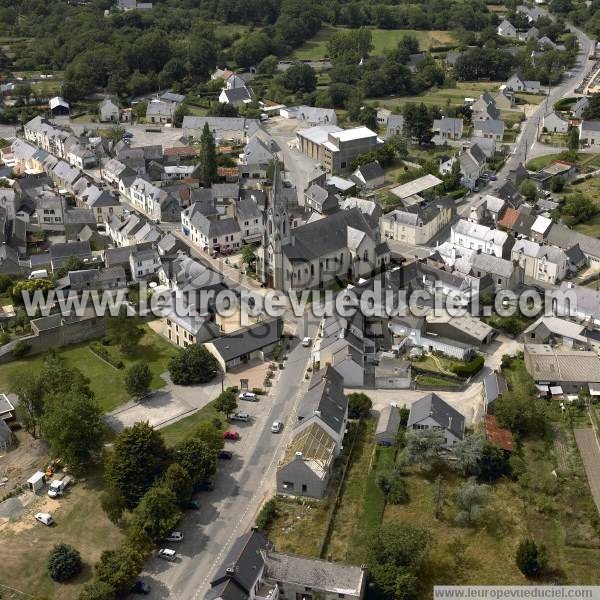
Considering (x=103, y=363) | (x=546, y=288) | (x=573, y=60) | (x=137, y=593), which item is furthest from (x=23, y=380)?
(x=573, y=60)

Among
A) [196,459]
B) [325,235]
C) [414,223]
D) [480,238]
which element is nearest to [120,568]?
[196,459]

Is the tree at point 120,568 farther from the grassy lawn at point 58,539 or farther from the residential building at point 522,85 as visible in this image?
the residential building at point 522,85

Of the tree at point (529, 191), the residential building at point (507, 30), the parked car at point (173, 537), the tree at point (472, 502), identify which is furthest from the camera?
the residential building at point (507, 30)

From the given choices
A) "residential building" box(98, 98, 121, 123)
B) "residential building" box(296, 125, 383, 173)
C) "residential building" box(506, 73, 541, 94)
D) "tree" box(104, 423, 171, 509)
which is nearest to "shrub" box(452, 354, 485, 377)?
"tree" box(104, 423, 171, 509)

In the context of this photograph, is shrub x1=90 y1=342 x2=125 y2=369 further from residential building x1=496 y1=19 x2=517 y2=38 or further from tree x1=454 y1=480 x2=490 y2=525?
residential building x1=496 y1=19 x2=517 y2=38

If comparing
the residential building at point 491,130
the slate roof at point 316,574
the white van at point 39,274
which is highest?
the residential building at point 491,130

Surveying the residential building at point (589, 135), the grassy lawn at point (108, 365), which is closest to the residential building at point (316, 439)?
the grassy lawn at point (108, 365)
